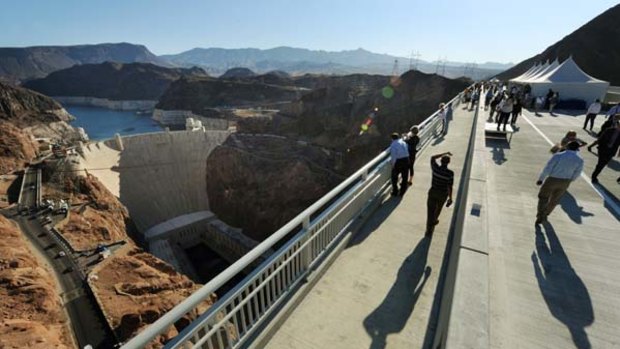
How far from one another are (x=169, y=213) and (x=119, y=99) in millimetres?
121488

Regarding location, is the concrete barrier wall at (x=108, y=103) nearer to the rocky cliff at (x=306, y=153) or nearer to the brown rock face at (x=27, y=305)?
the rocky cliff at (x=306, y=153)

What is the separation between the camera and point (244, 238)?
29.9 metres

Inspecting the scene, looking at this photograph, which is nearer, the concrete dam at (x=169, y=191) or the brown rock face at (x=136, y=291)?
the brown rock face at (x=136, y=291)

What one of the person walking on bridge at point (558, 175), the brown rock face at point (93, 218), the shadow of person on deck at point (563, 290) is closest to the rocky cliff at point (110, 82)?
→ the brown rock face at point (93, 218)

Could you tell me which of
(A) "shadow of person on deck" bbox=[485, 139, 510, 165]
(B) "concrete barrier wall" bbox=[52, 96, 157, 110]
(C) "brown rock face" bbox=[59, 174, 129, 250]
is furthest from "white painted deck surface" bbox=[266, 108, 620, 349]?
(B) "concrete barrier wall" bbox=[52, 96, 157, 110]

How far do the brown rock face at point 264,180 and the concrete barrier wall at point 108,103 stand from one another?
99303 millimetres

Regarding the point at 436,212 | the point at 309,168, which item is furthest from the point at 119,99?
the point at 436,212

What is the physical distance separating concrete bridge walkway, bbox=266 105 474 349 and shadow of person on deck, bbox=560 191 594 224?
224 cm

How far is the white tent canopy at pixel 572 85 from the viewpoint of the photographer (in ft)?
54.1

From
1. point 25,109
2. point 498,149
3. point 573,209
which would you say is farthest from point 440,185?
point 25,109

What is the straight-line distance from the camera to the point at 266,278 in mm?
3084

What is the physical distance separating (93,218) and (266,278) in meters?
24.2

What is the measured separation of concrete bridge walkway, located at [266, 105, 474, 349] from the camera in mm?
3111

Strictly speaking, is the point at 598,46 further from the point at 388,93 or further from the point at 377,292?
the point at 377,292
